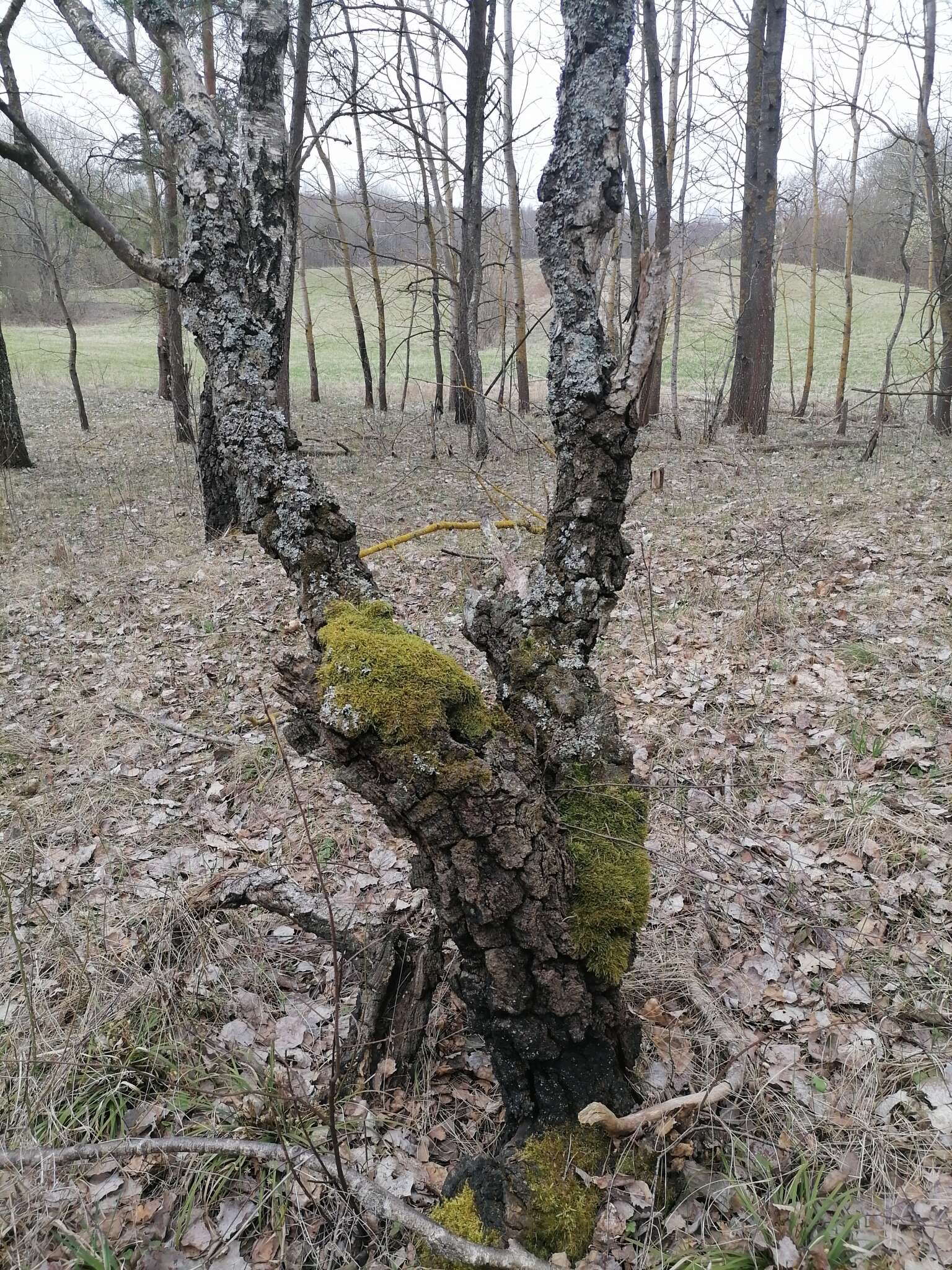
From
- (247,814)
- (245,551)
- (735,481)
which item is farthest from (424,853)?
(735,481)

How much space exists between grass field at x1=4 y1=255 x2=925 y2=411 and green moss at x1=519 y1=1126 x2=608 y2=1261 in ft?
54.3

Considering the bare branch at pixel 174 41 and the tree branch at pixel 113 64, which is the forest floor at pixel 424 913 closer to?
the bare branch at pixel 174 41

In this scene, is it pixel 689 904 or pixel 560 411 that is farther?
pixel 689 904

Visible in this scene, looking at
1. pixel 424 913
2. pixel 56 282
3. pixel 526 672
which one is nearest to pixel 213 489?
pixel 424 913

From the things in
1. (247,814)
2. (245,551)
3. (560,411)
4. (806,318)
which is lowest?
(247,814)

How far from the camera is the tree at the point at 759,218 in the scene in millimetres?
11758

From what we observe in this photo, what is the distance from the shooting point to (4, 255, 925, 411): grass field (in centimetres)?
2270

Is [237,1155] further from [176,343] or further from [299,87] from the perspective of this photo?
[176,343]

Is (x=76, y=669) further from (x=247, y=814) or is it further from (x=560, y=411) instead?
(x=560, y=411)

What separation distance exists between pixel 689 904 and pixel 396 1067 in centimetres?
145

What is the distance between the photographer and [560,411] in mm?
2266

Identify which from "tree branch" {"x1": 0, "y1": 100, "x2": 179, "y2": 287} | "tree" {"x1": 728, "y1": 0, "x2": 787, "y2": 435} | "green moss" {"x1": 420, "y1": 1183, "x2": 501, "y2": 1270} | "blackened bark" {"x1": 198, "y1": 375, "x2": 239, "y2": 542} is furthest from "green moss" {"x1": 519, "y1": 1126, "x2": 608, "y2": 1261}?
"tree" {"x1": 728, "y1": 0, "x2": 787, "y2": 435}

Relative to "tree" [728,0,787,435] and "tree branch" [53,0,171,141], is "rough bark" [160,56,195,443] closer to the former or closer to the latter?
"tree branch" [53,0,171,141]

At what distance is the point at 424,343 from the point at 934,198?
28.8 metres
